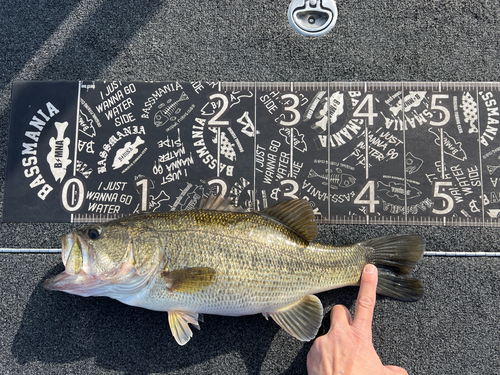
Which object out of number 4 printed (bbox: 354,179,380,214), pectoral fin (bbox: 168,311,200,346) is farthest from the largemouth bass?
number 4 printed (bbox: 354,179,380,214)

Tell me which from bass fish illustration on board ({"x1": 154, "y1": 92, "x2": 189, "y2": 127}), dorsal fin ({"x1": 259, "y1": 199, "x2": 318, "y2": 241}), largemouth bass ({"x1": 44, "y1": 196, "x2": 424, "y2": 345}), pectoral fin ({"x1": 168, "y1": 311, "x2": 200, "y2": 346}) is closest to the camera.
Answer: largemouth bass ({"x1": 44, "y1": 196, "x2": 424, "y2": 345})

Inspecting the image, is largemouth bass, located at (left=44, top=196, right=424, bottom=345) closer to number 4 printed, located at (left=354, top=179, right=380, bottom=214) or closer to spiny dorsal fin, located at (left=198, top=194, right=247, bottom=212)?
spiny dorsal fin, located at (left=198, top=194, right=247, bottom=212)

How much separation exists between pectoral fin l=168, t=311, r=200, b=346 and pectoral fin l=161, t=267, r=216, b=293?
19cm

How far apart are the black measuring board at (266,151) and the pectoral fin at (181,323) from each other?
2.19ft

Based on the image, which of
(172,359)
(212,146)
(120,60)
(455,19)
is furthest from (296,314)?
(455,19)

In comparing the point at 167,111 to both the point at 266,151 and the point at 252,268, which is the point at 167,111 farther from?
the point at 252,268

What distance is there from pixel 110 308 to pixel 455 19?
2978 millimetres

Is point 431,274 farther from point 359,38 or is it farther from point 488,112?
point 359,38

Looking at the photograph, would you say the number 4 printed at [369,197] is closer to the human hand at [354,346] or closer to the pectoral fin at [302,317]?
the human hand at [354,346]

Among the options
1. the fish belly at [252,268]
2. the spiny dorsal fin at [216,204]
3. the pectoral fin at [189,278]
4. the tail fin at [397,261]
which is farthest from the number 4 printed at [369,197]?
the pectoral fin at [189,278]

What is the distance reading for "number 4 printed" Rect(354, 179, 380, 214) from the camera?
6.81 ft

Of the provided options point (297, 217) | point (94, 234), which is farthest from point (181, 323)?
point (297, 217)

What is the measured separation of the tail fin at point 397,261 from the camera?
1.85 meters

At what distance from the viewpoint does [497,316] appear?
198 cm
